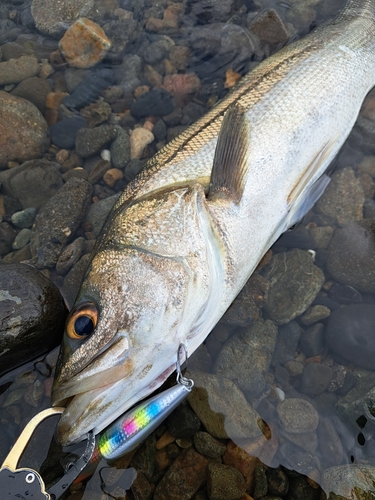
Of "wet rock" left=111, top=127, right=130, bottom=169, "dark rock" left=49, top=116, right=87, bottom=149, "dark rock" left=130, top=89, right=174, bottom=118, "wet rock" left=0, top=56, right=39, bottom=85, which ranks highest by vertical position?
"wet rock" left=0, top=56, right=39, bottom=85

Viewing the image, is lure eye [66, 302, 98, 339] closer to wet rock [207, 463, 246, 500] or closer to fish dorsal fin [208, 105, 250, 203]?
fish dorsal fin [208, 105, 250, 203]

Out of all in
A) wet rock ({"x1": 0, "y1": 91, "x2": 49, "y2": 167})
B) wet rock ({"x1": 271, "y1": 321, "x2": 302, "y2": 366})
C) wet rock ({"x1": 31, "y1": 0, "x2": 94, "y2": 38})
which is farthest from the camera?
wet rock ({"x1": 31, "y1": 0, "x2": 94, "y2": 38})

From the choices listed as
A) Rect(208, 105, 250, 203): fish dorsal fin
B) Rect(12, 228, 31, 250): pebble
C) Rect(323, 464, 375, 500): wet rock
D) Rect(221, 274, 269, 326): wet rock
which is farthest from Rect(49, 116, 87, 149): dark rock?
Rect(323, 464, 375, 500): wet rock

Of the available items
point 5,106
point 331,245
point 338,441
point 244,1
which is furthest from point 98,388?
point 244,1

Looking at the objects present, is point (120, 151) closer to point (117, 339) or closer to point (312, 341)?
point (117, 339)

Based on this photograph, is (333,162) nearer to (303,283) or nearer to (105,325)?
(303,283)

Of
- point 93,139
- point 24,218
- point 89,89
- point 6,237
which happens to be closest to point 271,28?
point 89,89

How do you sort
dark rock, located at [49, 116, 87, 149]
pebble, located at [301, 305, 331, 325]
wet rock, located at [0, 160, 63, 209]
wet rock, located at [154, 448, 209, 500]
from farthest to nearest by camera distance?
dark rock, located at [49, 116, 87, 149]
wet rock, located at [0, 160, 63, 209]
pebble, located at [301, 305, 331, 325]
wet rock, located at [154, 448, 209, 500]

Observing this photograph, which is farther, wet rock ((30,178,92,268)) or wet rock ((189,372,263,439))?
wet rock ((30,178,92,268))
